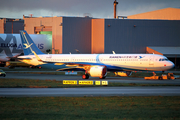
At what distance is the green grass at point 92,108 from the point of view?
55.2 ft

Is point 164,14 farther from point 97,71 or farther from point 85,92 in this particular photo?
point 85,92

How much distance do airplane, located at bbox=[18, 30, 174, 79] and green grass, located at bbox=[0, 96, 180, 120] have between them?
23142 millimetres

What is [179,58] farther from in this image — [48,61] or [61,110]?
[61,110]

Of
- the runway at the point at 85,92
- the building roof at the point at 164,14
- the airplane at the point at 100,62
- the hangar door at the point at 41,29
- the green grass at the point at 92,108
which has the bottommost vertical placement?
the green grass at the point at 92,108

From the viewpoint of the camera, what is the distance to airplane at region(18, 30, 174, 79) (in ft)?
153

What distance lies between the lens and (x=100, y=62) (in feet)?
164

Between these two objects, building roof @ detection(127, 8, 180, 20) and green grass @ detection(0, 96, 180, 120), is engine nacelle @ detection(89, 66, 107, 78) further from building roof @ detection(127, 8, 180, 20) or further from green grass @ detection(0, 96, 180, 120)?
building roof @ detection(127, 8, 180, 20)

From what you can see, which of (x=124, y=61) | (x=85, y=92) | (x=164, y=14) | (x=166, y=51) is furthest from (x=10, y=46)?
(x=85, y=92)

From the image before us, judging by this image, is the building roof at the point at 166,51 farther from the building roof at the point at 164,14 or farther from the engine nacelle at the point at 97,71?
the engine nacelle at the point at 97,71

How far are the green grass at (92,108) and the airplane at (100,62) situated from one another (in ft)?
75.9

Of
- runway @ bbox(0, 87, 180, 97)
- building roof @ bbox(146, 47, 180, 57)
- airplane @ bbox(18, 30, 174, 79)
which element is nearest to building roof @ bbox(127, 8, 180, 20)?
building roof @ bbox(146, 47, 180, 57)

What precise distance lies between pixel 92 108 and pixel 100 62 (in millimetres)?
30777

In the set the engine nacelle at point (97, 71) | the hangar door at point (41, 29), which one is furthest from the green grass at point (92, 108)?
the hangar door at point (41, 29)

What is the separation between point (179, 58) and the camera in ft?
282
